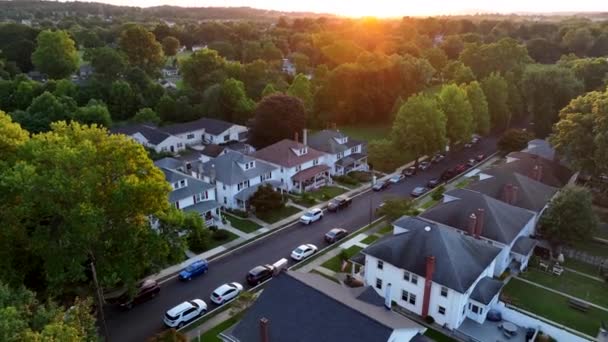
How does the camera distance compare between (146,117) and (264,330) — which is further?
(146,117)

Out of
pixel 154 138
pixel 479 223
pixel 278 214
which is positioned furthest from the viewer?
pixel 154 138

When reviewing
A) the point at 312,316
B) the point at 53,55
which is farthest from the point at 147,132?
the point at 312,316

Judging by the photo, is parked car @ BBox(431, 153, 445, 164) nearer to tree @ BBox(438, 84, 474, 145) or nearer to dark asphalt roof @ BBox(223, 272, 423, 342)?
tree @ BBox(438, 84, 474, 145)

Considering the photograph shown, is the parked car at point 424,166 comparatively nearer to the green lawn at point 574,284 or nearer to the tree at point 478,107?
the tree at point 478,107

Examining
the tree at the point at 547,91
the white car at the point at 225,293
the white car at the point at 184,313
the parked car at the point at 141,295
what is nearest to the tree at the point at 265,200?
the white car at the point at 225,293

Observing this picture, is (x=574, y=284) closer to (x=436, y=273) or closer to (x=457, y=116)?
(x=436, y=273)

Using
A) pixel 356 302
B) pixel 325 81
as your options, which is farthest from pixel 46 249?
pixel 325 81

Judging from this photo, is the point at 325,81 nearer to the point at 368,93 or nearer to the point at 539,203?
the point at 368,93
